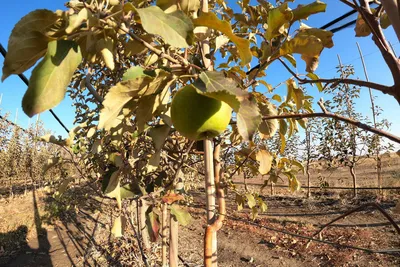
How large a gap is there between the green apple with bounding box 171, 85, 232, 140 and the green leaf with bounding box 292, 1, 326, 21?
31 centimetres

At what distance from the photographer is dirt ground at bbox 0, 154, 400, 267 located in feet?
16.6

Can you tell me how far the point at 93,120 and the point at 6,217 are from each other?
37.3 ft

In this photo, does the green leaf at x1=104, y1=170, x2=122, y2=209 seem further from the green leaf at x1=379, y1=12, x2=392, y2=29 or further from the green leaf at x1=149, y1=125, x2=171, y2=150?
the green leaf at x1=379, y1=12, x2=392, y2=29

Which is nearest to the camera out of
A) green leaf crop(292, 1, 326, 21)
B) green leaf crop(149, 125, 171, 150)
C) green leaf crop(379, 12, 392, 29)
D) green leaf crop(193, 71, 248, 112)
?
green leaf crop(193, 71, 248, 112)

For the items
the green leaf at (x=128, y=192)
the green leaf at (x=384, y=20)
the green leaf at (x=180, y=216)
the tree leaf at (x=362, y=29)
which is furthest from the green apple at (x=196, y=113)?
the green leaf at (x=128, y=192)

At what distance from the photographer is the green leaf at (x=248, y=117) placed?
1.62 feet

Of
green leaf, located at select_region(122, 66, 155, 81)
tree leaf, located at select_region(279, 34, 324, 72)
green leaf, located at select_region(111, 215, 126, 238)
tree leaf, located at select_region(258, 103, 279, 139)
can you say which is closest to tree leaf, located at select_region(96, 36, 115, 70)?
green leaf, located at select_region(122, 66, 155, 81)

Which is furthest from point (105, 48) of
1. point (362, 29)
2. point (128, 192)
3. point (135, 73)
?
point (128, 192)

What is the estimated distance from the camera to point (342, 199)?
9.14 metres

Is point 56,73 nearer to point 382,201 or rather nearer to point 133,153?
point 133,153

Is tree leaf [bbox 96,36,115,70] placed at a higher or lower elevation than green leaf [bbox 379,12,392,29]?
lower

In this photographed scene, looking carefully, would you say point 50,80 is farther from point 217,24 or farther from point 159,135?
point 159,135

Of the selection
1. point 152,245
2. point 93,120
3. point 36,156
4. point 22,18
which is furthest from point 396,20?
point 36,156

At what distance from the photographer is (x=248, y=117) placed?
50cm
